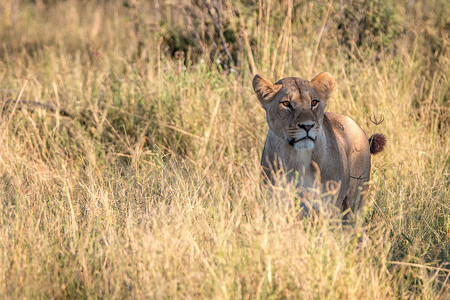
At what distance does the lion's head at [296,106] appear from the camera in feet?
10.8

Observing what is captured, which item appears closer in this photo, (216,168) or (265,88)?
(265,88)

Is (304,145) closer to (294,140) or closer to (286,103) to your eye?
(294,140)

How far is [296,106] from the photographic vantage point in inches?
133

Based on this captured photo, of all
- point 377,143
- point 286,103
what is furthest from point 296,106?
point 377,143

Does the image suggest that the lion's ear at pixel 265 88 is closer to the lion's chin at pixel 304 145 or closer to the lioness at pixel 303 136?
the lioness at pixel 303 136

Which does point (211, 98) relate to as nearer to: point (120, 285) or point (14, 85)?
point (14, 85)

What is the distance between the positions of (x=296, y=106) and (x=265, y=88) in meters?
0.32

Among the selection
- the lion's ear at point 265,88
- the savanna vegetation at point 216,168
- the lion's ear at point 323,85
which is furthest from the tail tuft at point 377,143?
the lion's ear at point 265,88

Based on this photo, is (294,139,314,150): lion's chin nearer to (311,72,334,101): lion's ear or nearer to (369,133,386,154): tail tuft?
(311,72,334,101): lion's ear

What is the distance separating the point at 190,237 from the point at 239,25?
3.78m

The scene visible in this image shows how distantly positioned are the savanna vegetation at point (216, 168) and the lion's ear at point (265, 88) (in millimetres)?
439

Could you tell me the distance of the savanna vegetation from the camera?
2.70m

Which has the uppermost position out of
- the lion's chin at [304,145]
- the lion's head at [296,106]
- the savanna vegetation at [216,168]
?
the lion's head at [296,106]

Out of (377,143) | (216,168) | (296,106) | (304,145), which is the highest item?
(296,106)
